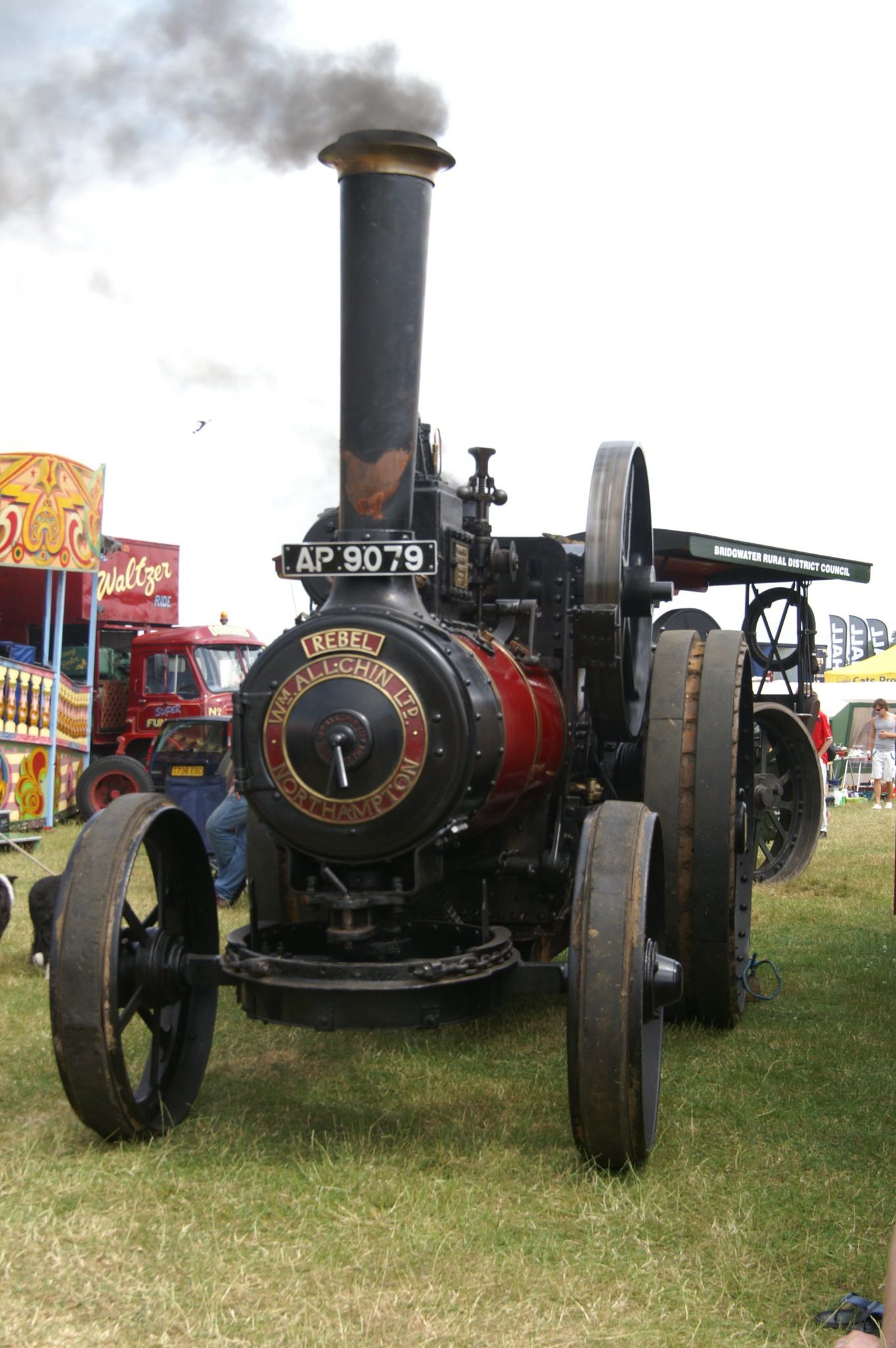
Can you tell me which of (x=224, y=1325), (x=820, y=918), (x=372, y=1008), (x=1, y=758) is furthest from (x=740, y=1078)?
(x=1, y=758)

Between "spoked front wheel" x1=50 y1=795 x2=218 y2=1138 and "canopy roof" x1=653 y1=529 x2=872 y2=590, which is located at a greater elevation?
"canopy roof" x1=653 y1=529 x2=872 y2=590

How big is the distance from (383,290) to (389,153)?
1.13 ft

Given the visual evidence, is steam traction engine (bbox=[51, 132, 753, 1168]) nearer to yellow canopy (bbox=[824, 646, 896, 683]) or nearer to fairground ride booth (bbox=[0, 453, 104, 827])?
fairground ride booth (bbox=[0, 453, 104, 827])

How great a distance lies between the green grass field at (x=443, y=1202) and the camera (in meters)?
2.57

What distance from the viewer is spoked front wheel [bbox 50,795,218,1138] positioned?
3219 mm

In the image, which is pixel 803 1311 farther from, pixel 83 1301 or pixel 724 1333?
pixel 83 1301

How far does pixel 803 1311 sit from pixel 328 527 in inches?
96.2

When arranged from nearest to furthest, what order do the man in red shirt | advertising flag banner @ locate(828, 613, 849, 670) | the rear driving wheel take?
1. the rear driving wheel
2. the man in red shirt
3. advertising flag banner @ locate(828, 613, 849, 670)

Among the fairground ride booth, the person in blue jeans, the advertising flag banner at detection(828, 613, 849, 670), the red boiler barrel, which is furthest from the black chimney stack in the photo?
the advertising flag banner at detection(828, 613, 849, 670)

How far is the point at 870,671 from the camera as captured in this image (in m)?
20.6

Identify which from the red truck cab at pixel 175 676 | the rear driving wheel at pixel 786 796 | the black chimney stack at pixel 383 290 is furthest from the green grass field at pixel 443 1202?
the red truck cab at pixel 175 676

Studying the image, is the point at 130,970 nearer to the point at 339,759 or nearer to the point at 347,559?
the point at 339,759

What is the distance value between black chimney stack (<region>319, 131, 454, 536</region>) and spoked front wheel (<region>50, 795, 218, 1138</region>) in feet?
3.61

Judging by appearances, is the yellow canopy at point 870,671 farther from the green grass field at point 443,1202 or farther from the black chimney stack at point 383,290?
the black chimney stack at point 383,290
